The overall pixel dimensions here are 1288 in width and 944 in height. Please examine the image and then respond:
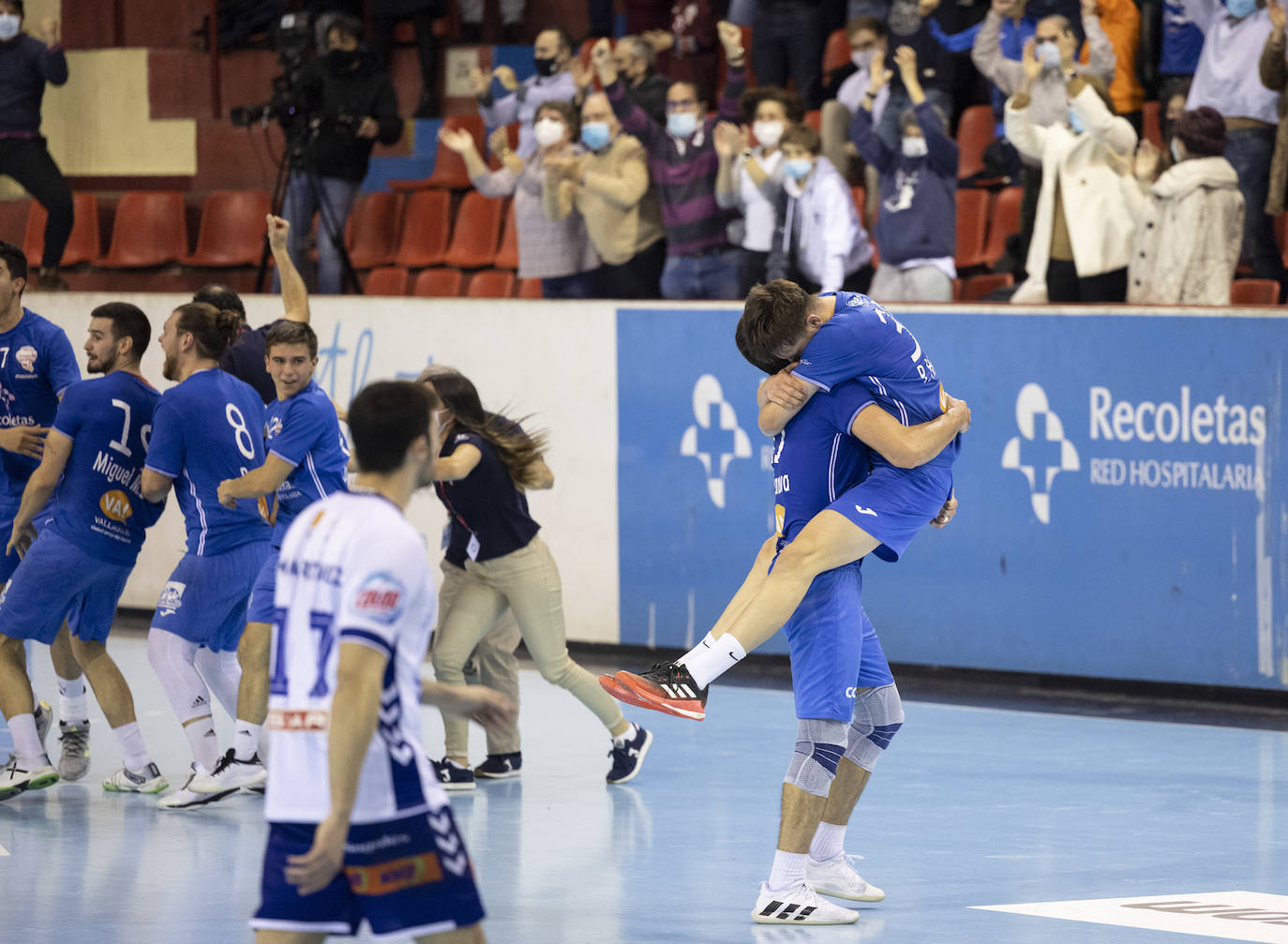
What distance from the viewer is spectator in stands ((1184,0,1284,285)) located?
12.3 m

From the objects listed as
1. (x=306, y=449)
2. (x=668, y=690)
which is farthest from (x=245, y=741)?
(x=668, y=690)

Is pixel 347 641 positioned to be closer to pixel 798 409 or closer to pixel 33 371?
pixel 798 409

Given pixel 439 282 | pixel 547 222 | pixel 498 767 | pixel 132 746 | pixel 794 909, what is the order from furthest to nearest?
1. pixel 439 282
2. pixel 547 222
3. pixel 498 767
4. pixel 132 746
5. pixel 794 909

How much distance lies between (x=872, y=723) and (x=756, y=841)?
125 centimetres

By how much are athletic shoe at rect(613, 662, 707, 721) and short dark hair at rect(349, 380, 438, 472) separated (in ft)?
8.68

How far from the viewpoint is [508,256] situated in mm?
16375

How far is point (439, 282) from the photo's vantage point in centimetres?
1695

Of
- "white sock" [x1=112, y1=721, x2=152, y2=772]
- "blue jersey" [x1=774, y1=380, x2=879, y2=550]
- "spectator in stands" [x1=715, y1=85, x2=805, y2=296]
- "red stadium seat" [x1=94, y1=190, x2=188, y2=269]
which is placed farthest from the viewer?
"red stadium seat" [x1=94, y1=190, x2=188, y2=269]

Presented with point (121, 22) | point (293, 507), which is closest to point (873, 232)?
point (293, 507)

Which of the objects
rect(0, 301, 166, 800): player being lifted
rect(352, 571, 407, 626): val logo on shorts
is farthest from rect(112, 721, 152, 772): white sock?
rect(352, 571, 407, 626): val logo on shorts

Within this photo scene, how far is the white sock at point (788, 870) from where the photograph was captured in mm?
6969

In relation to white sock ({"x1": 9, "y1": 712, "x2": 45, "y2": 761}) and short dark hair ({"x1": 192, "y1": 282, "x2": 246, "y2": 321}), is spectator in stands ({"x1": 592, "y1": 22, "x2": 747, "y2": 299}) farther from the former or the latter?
white sock ({"x1": 9, "y1": 712, "x2": 45, "y2": 761})

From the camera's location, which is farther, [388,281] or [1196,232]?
[388,281]

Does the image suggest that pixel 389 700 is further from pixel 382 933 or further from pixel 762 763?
pixel 762 763
